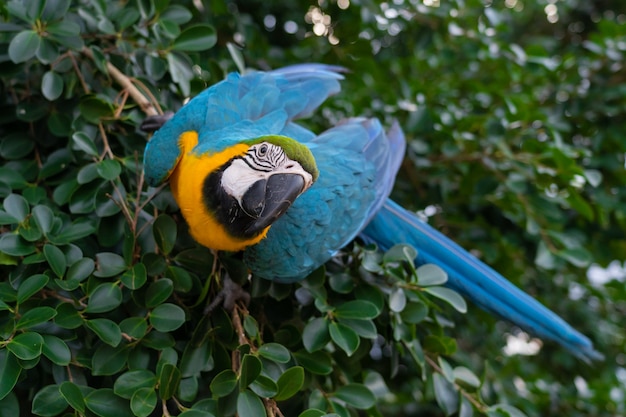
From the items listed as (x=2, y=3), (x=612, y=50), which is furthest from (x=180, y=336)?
(x=612, y=50)

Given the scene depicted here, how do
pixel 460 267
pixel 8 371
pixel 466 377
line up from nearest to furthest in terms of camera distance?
1. pixel 8 371
2. pixel 466 377
3. pixel 460 267

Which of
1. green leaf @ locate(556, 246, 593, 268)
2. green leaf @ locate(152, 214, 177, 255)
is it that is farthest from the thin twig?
green leaf @ locate(556, 246, 593, 268)

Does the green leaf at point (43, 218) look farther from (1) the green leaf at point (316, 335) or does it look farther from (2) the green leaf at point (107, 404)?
(1) the green leaf at point (316, 335)

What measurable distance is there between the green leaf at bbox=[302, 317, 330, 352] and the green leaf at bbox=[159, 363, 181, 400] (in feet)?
0.92

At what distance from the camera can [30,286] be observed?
1058 millimetres

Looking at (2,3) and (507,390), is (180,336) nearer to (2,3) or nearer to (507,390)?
(2,3)

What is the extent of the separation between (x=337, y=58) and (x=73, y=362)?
4.88 feet

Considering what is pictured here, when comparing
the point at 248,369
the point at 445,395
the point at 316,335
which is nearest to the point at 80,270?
the point at 248,369

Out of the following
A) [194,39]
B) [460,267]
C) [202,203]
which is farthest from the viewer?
[460,267]

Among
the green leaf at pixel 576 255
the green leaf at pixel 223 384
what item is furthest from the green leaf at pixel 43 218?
the green leaf at pixel 576 255

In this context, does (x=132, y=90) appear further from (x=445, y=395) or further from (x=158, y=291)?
(x=445, y=395)

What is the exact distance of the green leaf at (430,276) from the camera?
4.47ft

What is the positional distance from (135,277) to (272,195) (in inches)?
12.8

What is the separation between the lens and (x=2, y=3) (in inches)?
53.3
